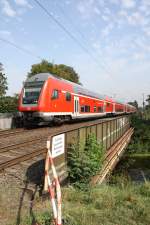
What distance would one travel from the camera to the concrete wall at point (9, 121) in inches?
838

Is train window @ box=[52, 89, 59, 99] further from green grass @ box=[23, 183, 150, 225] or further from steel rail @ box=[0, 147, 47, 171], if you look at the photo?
green grass @ box=[23, 183, 150, 225]

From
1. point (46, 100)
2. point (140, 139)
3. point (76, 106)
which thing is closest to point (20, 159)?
point (46, 100)

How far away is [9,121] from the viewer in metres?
22.2

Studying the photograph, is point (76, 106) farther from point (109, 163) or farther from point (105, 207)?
point (105, 207)

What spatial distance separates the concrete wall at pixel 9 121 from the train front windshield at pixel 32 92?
1.67 m

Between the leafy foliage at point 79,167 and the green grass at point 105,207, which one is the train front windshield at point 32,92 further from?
the green grass at point 105,207

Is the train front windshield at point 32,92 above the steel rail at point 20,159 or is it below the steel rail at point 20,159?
above

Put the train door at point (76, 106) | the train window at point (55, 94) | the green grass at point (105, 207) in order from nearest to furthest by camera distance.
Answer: the green grass at point (105, 207)
the train window at point (55, 94)
the train door at point (76, 106)

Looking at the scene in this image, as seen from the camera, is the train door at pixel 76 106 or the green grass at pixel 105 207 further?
the train door at pixel 76 106

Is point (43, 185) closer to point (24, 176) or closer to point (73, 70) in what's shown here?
point (24, 176)

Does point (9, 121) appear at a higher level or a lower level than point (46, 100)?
lower

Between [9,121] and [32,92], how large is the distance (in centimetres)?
378

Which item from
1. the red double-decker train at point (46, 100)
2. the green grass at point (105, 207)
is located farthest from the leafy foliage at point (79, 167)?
the red double-decker train at point (46, 100)

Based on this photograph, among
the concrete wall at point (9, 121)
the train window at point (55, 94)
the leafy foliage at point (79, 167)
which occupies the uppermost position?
the train window at point (55, 94)
